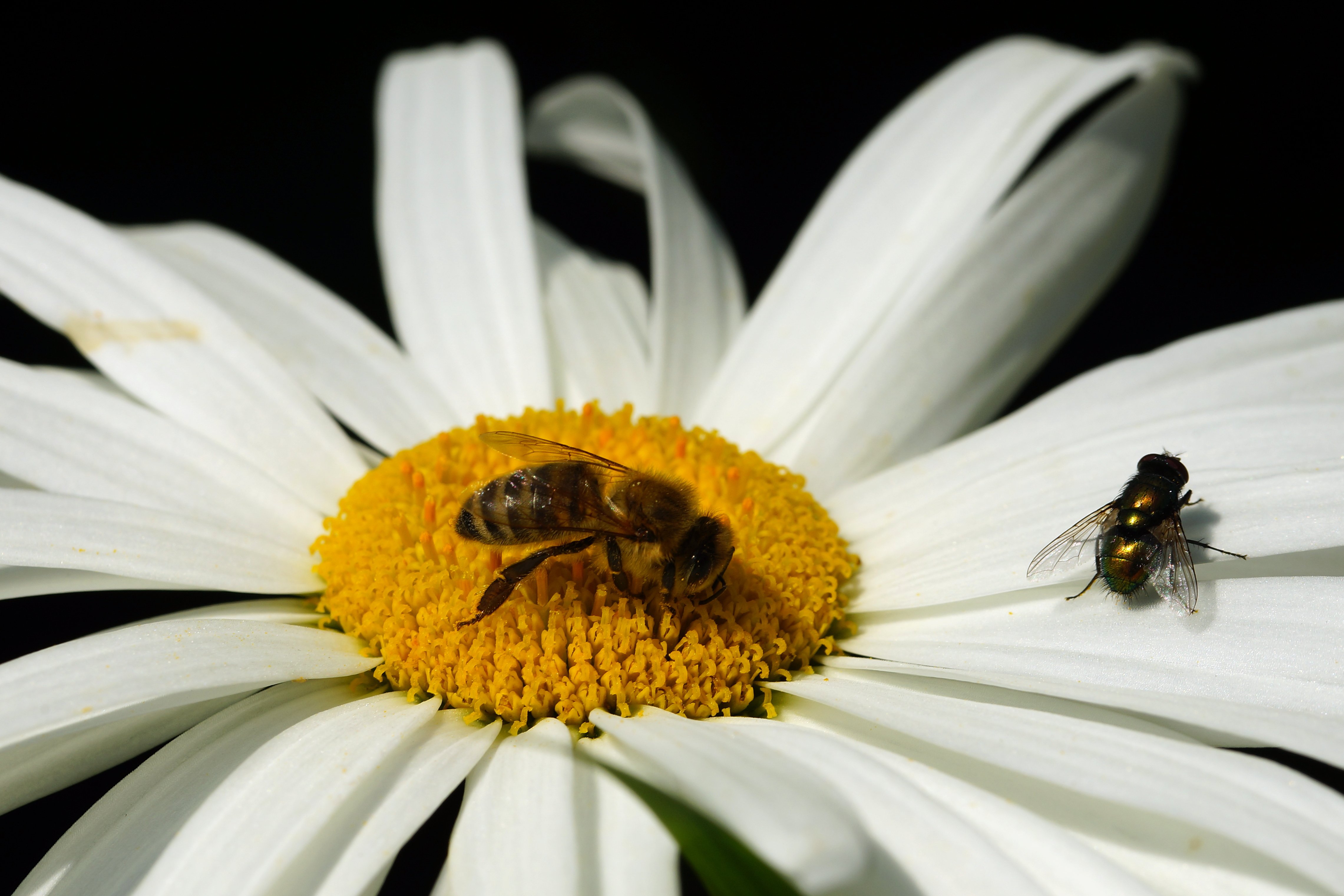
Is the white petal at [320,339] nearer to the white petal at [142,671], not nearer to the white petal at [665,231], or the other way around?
the white petal at [665,231]

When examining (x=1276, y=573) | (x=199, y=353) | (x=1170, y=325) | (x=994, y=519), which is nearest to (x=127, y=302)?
(x=199, y=353)

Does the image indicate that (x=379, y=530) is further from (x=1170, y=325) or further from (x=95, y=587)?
(x=1170, y=325)

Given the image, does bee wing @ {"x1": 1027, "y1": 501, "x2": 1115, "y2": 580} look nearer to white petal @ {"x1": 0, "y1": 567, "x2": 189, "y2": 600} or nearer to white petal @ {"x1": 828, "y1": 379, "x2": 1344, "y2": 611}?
white petal @ {"x1": 828, "y1": 379, "x2": 1344, "y2": 611}

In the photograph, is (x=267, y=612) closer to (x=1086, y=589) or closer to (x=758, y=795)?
(x=758, y=795)

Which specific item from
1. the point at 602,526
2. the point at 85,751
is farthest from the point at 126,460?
the point at 602,526

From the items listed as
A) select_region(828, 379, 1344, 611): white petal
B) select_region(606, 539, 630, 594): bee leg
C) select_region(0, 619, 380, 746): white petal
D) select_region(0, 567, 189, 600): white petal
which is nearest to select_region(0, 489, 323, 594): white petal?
select_region(0, 567, 189, 600): white petal

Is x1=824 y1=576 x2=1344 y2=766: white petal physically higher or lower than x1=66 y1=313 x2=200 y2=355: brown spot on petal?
lower
